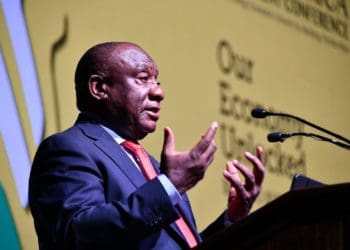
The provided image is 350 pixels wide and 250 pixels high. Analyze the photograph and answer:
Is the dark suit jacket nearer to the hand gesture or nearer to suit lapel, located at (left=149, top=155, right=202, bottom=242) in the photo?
suit lapel, located at (left=149, top=155, right=202, bottom=242)

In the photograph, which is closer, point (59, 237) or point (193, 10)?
point (59, 237)

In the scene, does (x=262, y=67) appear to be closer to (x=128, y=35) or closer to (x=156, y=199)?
(x=128, y=35)

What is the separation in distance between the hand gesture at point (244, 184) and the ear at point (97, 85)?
16.6 inches

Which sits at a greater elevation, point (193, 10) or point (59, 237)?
point (193, 10)

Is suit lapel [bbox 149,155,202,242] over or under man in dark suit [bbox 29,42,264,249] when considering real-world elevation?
under

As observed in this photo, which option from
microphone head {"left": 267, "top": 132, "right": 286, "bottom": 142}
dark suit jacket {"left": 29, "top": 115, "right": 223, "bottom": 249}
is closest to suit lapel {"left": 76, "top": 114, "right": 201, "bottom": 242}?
dark suit jacket {"left": 29, "top": 115, "right": 223, "bottom": 249}

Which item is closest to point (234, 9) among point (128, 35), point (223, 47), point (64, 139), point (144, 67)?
point (223, 47)

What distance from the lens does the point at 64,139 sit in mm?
2883

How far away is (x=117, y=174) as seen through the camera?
9.36ft

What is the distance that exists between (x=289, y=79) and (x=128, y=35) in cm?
125

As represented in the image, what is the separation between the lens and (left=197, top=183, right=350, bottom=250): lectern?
227 centimetres

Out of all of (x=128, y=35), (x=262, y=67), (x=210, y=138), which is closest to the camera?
(x=210, y=138)

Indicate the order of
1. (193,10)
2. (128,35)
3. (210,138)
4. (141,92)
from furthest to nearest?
(193,10) < (128,35) < (141,92) < (210,138)

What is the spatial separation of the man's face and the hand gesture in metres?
0.27
